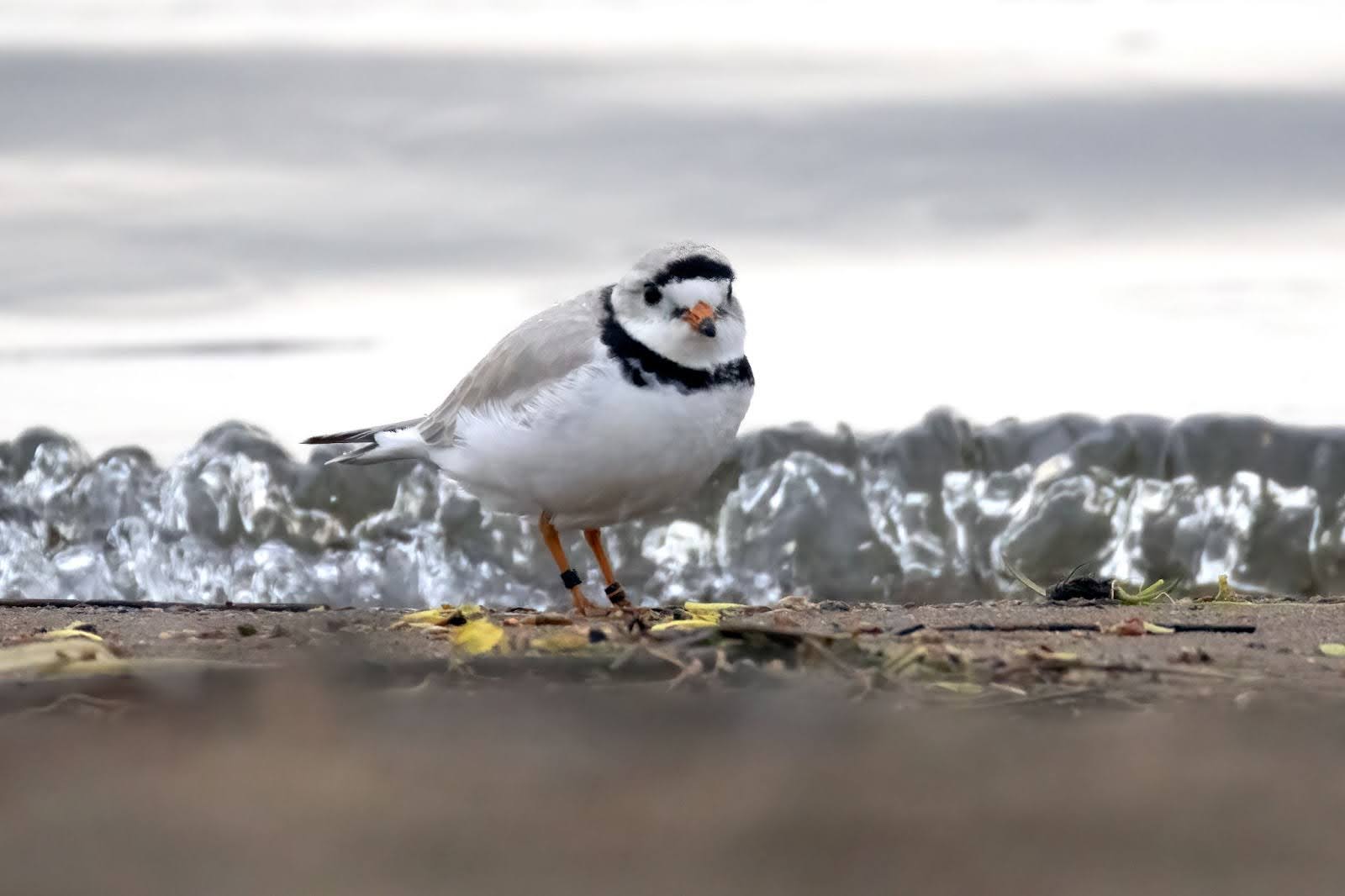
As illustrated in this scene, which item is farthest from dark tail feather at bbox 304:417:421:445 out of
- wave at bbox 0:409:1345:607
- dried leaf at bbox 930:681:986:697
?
wave at bbox 0:409:1345:607

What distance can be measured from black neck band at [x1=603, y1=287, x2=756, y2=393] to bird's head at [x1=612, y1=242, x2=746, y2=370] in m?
0.02

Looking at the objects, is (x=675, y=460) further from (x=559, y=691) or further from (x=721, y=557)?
(x=721, y=557)

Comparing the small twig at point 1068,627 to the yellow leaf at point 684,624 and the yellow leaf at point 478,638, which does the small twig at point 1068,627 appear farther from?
the yellow leaf at point 478,638

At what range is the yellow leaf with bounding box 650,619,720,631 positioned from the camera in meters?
4.86

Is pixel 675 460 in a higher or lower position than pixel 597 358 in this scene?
lower

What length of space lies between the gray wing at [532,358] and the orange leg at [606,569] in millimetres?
783

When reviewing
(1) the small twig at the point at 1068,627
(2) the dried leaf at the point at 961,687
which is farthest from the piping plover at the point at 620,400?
(2) the dried leaf at the point at 961,687

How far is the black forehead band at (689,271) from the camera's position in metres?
6.41

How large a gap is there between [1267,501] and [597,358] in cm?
987

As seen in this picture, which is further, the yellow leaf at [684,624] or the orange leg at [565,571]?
the orange leg at [565,571]

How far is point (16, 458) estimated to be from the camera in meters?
14.8

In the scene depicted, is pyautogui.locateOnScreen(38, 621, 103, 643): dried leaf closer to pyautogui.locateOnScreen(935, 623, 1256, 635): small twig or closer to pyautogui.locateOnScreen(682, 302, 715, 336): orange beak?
pyautogui.locateOnScreen(682, 302, 715, 336): orange beak

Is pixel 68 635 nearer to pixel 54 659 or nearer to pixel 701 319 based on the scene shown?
pixel 54 659

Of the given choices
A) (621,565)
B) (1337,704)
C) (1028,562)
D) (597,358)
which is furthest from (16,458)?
(1337,704)
